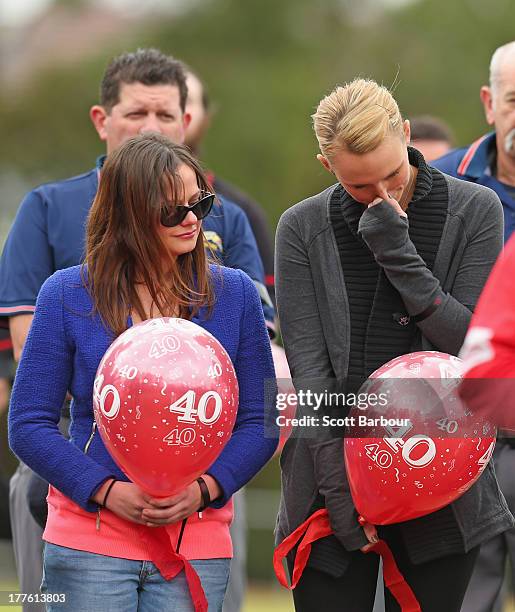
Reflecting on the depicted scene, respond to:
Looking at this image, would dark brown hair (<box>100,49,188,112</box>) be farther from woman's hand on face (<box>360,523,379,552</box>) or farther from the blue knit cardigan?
woman's hand on face (<box>360,523,379,552</box>)

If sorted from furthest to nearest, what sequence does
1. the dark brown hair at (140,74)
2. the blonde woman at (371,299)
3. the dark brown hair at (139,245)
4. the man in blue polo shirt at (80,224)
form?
the dark brown hair at (140,74) → the man in blue polo shirt at (80,224) → the dark brown hair at (139,245) → the blonde woman at (371,299)

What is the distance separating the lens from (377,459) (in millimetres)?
4004

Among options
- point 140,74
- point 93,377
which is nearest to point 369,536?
point 93,377

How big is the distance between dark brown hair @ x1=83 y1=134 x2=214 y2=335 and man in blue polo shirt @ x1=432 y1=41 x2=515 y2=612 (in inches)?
59.3

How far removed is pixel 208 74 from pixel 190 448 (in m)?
25.6

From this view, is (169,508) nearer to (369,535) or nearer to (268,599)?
(369,535)

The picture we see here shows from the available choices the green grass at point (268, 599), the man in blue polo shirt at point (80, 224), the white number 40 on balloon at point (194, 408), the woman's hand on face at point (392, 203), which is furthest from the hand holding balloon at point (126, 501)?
the green grass at point (268, 599)

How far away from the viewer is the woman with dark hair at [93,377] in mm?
4051

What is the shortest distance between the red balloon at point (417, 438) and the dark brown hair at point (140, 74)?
2038mm

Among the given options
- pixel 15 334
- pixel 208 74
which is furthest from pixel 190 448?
pixel 208 74

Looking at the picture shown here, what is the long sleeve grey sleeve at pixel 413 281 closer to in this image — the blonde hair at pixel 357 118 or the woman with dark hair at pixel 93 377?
the blonde hair at pixel 357 118

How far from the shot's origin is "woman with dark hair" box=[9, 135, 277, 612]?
13.3 ft

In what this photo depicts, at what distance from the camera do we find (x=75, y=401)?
4.21m

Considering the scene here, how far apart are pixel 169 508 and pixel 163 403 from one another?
0.34 metres
